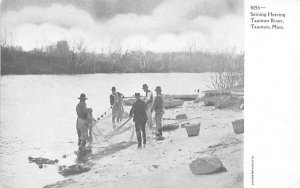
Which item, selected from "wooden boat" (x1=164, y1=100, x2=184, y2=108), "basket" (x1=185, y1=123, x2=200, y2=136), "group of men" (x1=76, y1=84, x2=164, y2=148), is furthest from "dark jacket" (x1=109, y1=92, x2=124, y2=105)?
"basket" (x1=185, y1=123, x2=200, y2=136)

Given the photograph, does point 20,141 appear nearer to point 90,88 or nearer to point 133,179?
point 90,88

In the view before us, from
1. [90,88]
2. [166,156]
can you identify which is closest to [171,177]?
[166,156]

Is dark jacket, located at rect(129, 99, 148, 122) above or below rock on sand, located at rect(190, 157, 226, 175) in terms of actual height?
above

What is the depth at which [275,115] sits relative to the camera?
231cm

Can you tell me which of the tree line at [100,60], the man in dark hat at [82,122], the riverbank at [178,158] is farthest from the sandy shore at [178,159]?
the tree line at [100,60]

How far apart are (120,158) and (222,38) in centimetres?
86

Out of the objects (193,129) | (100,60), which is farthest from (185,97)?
(100,60)

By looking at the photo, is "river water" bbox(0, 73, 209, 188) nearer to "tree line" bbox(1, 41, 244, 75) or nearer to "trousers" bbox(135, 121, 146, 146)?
"tree line" bbox(1, 41, 244, 75)

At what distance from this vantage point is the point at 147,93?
230 cm

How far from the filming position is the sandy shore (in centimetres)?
225

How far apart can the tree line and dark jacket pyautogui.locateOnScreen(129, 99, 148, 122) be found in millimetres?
179

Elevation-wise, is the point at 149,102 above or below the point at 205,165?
above

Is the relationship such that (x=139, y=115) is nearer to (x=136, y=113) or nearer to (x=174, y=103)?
(x=136, y=113)

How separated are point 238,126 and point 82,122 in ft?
2.80
